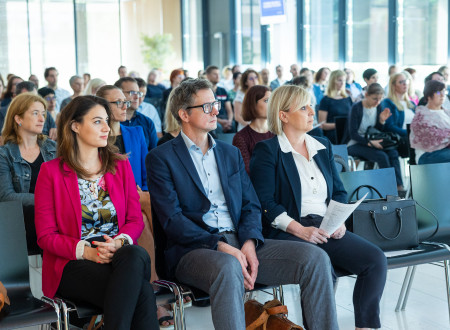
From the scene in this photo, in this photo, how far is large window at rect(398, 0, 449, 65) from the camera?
→ 1252cm

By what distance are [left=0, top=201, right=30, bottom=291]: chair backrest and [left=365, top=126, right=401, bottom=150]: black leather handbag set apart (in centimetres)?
471

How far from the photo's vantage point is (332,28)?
50.3 feet

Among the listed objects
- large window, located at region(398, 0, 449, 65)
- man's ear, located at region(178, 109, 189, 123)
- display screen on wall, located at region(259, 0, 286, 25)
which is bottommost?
man's ear, located at region(178, 109, 189, 123)

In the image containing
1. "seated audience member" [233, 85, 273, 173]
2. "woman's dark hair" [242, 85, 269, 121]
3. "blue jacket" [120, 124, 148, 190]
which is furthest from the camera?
"woman's dark hair" [242, 85, 269, 121]

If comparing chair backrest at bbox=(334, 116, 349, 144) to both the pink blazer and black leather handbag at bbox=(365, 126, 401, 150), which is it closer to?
black leather handbag at bbox=(365, 126, 401, 150)

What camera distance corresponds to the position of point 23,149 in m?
3.92

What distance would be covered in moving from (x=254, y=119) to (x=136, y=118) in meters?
0.98

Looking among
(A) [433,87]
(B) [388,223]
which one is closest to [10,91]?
(A) [433,87]

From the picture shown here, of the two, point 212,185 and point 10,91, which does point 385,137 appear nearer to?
point 212,185

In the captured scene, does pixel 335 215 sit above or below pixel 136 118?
below

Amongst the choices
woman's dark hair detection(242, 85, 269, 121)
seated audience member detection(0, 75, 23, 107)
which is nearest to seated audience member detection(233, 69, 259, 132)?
seated audience member detection(0, 75, 23, 107)

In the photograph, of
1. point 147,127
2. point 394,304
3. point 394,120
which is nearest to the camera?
point 394,304

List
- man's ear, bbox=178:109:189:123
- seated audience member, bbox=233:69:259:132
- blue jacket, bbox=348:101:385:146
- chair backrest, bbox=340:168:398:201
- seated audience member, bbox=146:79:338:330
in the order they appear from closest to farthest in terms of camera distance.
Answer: seated audience member, bbox=146:79:338:330
man's ear, bbox=178:109:189:123
chair backrest, bbox=340:168:398:201
blue jacket, bbox=348:101:385:146
seated audience member, bbox=233:69:259:132

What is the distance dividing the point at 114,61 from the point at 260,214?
1589cm
